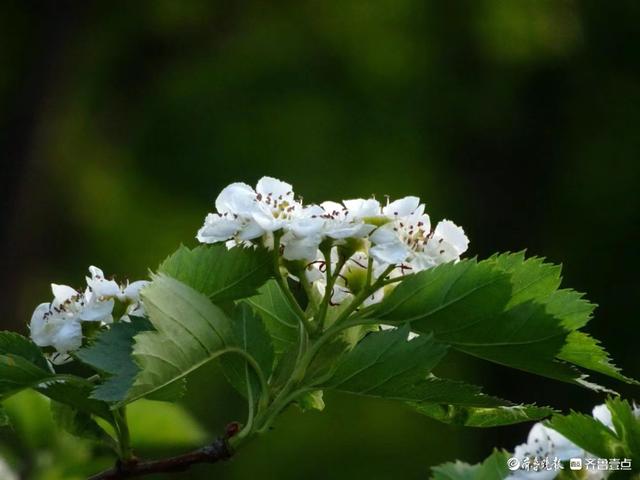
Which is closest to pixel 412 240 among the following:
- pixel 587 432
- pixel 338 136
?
pixel 587 432

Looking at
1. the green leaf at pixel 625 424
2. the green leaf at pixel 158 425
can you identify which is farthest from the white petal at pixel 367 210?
the green leaf at pixel 158 425

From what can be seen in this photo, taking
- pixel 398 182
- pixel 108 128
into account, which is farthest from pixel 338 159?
pixel 108 128

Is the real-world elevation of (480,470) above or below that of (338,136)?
below

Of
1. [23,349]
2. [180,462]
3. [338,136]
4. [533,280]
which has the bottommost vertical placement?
[180,462]

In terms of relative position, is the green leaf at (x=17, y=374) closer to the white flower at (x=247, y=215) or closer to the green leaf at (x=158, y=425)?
the white flower at (x=247, y=215)

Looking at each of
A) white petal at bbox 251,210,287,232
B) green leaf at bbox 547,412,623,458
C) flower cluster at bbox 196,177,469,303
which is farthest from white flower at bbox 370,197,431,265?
green leaf at bbox 547,412,623,458

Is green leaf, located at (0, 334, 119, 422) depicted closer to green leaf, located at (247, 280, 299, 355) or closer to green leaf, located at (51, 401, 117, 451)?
green leaf, located at (51, 401, 117, 451)

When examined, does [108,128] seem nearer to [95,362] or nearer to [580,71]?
[580,71]

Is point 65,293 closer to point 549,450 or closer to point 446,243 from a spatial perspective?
point 446,243
